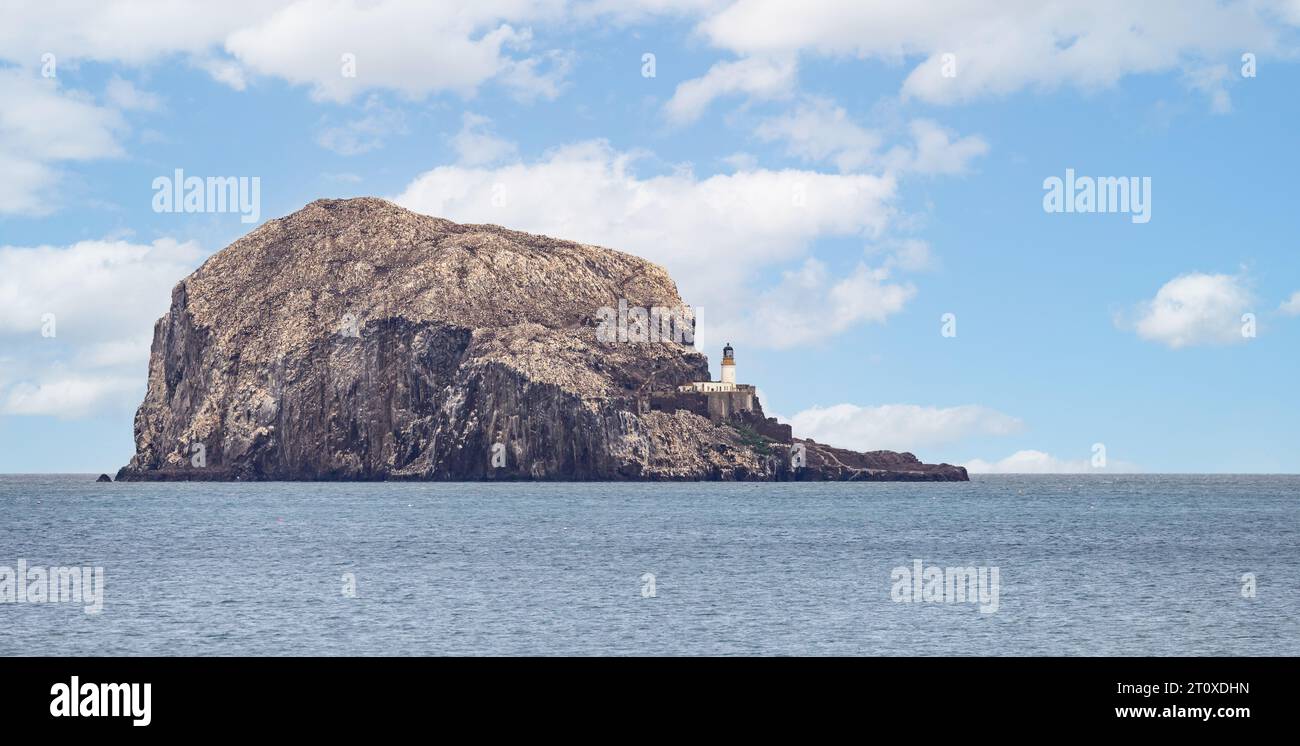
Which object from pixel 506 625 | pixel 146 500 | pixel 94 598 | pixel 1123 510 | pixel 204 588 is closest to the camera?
pixel 506 625

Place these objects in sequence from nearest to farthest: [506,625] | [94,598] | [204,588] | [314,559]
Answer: [506,625], [94,598], [204,588], [314,559]

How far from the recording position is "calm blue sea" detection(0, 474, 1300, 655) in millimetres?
38094

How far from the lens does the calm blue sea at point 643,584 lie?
3809cm

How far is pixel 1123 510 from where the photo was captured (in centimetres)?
12800

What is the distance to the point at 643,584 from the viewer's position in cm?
5259

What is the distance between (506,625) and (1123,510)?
99997mm
